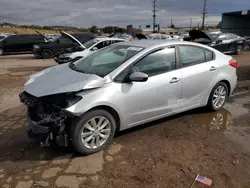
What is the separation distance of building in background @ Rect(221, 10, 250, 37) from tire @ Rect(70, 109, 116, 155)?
24315 mm

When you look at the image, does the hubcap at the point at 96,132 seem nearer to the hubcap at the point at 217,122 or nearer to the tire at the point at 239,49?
the hubcap at the point at 217,122

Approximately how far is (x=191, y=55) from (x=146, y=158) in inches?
87.5

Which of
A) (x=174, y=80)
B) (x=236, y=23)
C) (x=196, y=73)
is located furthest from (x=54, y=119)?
(x=236, y=23)

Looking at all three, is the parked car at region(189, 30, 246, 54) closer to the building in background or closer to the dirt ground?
the building in background

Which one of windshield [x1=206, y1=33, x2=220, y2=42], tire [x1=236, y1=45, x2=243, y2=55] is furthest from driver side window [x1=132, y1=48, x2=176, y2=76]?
tire [x1=236, y1=45, x2=243, y2=55]

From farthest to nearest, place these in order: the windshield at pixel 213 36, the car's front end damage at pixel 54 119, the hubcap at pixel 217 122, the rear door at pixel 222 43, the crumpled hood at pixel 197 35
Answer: the rear door at pixel 222 43 < the windshield at pixel 213 36 < the crumpled hood at pixel 197 35 < the hubcap at pixel 217 122 < the car's front end damage at pixel 54 119

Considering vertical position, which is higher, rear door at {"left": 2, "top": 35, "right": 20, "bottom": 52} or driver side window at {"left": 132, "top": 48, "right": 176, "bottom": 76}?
driver side window at {"left": 132, "top": 48, "right": 176, "bottom": 76}

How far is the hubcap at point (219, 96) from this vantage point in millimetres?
5380

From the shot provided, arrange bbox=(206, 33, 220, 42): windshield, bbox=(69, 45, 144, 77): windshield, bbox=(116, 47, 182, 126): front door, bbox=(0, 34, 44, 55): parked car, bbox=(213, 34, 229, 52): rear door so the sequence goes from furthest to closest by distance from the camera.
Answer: bbox=(0, 34, 44, 55): parked car
bbox=(213, 34, 229, 52): rear door
bbox=(206, 33, 220, 42): windshield
bbox=(69, 45, 144, 77): windshield
bbox=(116, 47, 182, 126): front door

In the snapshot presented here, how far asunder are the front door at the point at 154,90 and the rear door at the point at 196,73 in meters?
0.18

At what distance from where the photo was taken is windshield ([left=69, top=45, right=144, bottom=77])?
13.7 ft

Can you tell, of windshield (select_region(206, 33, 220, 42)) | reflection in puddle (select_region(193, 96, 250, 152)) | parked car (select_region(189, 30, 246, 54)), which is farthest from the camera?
windshield (select_region(206, 33, 220, 42))

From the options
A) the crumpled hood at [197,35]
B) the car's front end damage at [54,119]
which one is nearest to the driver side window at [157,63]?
the car's front end damage at [54,119]

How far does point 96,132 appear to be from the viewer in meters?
3.78
